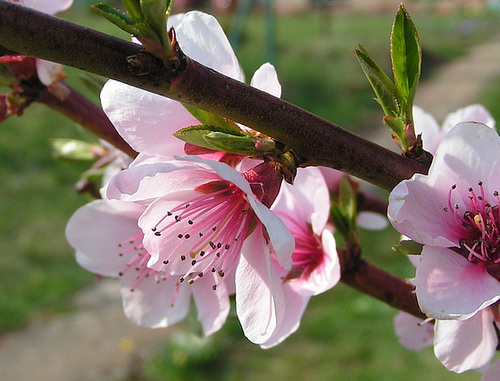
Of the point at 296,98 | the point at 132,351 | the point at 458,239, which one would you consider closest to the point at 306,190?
the point at 458,239

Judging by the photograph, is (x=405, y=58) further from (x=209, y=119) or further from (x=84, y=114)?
(x=84, y=114)

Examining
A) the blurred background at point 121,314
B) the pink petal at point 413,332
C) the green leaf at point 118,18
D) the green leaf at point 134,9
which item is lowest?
the blurred background at point 121,314

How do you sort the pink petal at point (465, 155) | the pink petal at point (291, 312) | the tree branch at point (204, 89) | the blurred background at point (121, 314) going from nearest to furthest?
the tree branch at point (204, 89)
the pink petal at point (465, 155)
the pink petal at point (291, 312)
the blurred background at point (121, 314)

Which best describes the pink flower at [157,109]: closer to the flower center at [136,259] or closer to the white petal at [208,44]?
the white petal at [208,44]

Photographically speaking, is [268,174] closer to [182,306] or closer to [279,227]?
[279,227]

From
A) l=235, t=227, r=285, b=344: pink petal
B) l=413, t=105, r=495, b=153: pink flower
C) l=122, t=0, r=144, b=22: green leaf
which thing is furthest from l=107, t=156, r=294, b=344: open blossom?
l=413, t=105, r=495, b=153: pink flower

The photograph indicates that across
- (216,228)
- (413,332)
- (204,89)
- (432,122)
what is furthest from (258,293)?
(432,122)

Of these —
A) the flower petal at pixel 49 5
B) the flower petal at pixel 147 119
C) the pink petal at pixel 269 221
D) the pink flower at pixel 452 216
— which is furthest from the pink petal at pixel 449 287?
the flower petal at pixel 49 5
